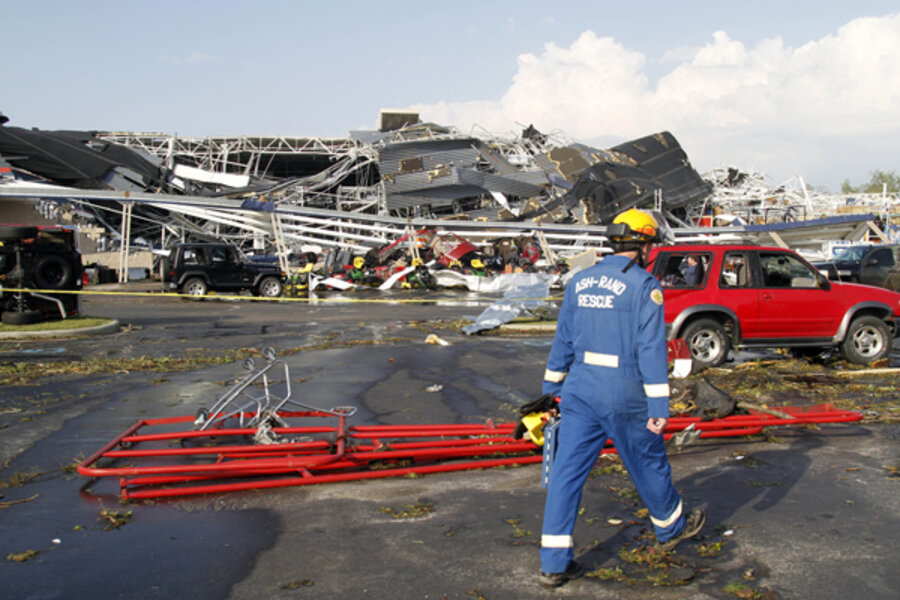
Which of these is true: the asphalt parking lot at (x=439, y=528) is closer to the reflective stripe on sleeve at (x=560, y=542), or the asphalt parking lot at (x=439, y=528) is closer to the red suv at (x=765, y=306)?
the reflective stripe on sleeve at (x=560, y=542)

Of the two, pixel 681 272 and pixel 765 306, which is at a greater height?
pixel 681 272

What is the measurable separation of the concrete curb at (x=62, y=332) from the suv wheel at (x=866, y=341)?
14218 millimetres

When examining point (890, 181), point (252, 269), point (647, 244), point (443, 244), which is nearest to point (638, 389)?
point (647, 244)

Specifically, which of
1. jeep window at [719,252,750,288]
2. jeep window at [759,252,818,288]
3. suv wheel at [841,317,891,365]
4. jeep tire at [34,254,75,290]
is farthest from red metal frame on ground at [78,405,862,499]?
jeep tire at [34,254,75,290]

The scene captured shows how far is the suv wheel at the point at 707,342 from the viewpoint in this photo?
32.9 ft

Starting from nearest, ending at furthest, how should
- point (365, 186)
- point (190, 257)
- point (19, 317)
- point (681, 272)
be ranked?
point (681, 272) < point (19, 317) < point (190, 257) < point (365, 186)

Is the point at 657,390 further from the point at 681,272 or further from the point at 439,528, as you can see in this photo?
the point at 681,272

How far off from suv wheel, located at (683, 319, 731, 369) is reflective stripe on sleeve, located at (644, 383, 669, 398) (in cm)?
670

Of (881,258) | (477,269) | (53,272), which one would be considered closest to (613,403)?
(53,272)

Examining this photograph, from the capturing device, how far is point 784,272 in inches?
407

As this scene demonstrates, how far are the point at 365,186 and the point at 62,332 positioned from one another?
31.5 m

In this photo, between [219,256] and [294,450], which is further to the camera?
[219,256]

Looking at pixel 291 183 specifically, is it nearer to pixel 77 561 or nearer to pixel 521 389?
pixel 521 389

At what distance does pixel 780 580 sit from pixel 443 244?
85.0 feet
